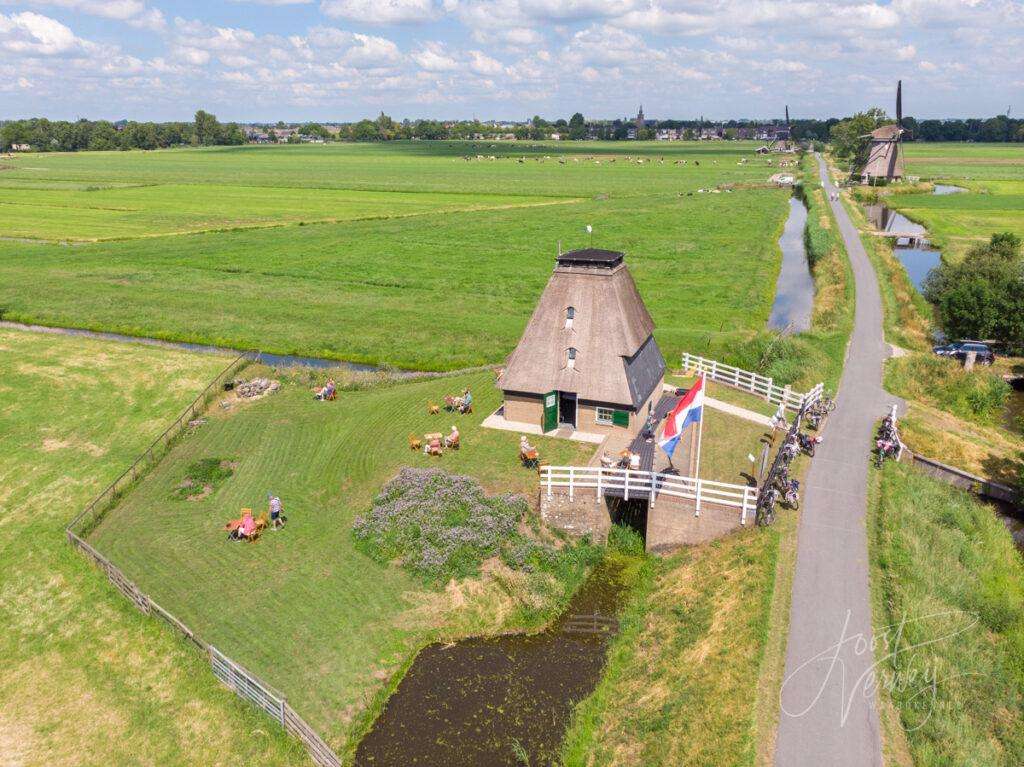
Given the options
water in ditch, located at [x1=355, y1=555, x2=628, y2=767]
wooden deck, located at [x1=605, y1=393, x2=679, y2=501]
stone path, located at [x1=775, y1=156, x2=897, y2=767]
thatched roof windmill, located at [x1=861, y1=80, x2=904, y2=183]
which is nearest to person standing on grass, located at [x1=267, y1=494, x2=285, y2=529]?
water in ditch, located at [x1=355, y1=555, x2=628, y2=767]

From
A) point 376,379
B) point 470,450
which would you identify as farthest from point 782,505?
point 376,379

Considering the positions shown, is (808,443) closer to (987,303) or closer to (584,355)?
(584,355)

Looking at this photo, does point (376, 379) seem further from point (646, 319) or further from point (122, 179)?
point (122, 179)

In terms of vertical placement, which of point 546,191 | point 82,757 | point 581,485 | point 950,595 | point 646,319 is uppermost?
point 546,191

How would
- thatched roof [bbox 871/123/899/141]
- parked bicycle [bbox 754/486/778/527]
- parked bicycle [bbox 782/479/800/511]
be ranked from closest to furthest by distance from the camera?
1. parked bicycle [bbox 754/486/778/527]
2. parked bicycle [bbox 782/479/800/511]
3. thatched roof [bbox 871/123/899/141]

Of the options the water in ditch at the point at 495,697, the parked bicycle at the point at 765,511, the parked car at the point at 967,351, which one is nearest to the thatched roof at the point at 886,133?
the parked car at the point at 967,351

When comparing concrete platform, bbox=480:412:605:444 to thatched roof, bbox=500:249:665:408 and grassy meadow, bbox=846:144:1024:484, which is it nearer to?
thatched roof, bbox=500:249:665:408
